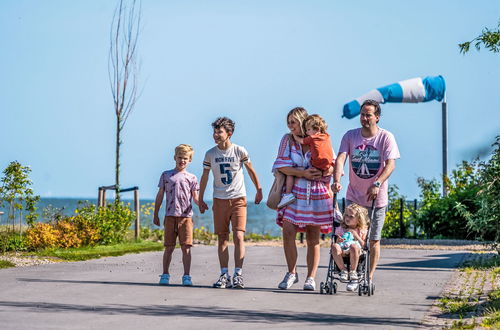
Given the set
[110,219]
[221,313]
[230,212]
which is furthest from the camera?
[110,219]

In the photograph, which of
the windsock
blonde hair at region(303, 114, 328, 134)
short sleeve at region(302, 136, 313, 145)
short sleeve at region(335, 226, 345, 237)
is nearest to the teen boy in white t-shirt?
short sleeve at region(302, 136, 313, 145)

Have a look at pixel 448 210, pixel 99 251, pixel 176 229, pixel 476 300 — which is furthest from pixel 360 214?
pixel 448 210

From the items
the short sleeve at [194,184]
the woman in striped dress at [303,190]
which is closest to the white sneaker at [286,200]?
the woman in striped dress at [303,190]

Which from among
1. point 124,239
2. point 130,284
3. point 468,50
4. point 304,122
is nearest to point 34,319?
point 130,284

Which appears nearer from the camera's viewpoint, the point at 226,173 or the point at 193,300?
the point at 193,300

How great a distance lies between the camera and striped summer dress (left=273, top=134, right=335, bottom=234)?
33.2 feet

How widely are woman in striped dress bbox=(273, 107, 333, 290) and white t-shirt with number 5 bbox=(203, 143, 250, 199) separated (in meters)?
0.49

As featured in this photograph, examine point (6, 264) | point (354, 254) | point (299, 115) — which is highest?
point (299, 115)

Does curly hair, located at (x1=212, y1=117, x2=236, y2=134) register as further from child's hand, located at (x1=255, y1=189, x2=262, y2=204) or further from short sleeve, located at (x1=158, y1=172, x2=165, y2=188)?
short sleeve, located at (x1=158, y1=172, x2=165, y2=188)

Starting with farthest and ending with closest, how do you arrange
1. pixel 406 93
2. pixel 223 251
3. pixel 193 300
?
pixel 406 93
pixel 223 251
pixel 193 300

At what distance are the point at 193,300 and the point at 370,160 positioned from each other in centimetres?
249

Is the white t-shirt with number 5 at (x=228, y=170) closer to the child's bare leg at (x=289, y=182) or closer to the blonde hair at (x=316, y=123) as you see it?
the child's bare leg at (x=289, y=182)

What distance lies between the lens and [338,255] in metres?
9.74

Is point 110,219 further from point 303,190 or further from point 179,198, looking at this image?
point 303,190
